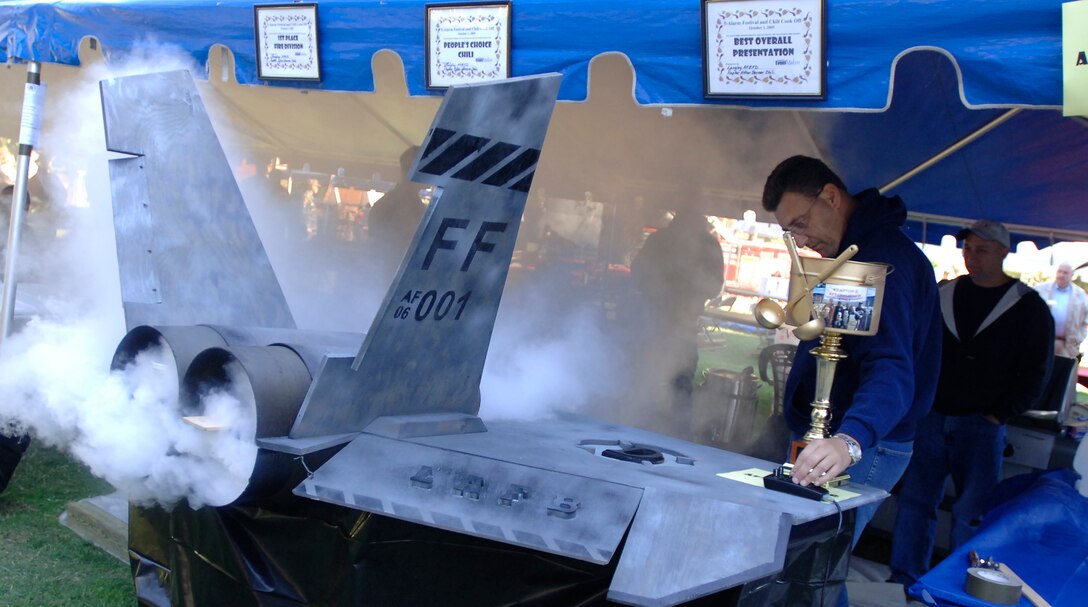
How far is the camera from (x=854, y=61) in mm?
2348

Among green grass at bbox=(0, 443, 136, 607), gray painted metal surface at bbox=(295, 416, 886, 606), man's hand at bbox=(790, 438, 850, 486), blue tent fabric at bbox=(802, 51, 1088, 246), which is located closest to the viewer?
gray painted metal surface at bbox=(295, 416, 886, 606)

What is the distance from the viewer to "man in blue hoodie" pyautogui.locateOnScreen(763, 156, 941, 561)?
2057 millimetres

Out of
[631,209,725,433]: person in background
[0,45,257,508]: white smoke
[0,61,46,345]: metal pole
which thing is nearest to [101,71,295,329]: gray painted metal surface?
[0,45,257,508]: white smoke

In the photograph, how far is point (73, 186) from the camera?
469cm

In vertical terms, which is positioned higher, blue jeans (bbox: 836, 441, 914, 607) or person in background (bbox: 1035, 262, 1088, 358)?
blue jeans (bbox: 836, 441, 914, 607)

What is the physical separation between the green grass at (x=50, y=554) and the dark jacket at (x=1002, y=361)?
11.2 feet

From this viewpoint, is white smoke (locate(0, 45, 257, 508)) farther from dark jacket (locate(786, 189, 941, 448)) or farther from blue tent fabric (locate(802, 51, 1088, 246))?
blue tent fabric (locate(802, 51, 1088, 246))

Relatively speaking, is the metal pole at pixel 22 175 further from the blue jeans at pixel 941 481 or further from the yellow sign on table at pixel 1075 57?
the blue jeans at pixel 941 481

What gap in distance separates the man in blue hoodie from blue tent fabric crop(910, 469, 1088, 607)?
1.45 ft

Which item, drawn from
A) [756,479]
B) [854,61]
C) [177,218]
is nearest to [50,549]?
[177,218]

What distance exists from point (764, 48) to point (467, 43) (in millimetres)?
1025

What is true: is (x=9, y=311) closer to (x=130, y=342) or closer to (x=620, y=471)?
(x=130, y=342)

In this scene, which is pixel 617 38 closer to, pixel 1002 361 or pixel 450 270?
pixel 450 270

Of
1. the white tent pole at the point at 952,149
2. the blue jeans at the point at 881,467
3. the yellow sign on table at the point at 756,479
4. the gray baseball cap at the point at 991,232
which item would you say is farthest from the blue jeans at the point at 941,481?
the yellow sign on table at the point at 756,479
